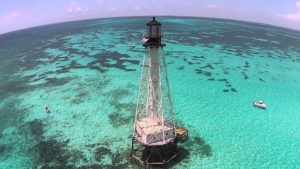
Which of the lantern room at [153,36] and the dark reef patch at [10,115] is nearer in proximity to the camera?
the lantern room at [153,36]

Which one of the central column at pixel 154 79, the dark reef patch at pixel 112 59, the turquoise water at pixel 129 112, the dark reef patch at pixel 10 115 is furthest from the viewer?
the dark reef patch at pixel 112 59

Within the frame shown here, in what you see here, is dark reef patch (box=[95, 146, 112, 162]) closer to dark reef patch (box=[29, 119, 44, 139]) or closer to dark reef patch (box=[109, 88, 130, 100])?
dark reef patch (box=[29, 119, 44, 139])

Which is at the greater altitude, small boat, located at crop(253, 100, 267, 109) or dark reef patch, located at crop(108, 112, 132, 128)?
small boat, located at crop(253, 100, 267, 109)

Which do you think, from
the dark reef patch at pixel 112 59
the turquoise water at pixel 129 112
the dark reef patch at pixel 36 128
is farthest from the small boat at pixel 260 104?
the dark reef patch at pixel 36 128

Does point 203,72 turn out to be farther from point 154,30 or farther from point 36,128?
point 36,128

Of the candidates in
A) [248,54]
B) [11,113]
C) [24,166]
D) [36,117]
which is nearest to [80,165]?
[24,166]

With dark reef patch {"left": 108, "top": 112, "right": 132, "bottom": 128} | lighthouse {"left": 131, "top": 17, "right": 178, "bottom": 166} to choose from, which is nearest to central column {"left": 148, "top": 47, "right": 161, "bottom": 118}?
lighthouse {"left": 131, "top": 17, "right": 178, "bottom": 166}

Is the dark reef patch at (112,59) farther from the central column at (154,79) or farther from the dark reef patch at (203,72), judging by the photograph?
the central column at (154,79)

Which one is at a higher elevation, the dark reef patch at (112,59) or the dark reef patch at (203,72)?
the dark reef patch at (112,59)

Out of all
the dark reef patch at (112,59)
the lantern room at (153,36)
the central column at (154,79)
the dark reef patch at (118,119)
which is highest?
the lantern room at (153,36)

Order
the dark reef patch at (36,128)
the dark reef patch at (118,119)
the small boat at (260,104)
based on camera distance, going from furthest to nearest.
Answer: the small boat at (260,104) → the dark reef patch at (118,119) → the dark reef patch at (36,128)
